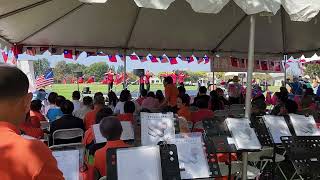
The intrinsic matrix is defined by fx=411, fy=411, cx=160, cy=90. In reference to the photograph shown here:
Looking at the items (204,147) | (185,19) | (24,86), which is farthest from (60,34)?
(24,86)

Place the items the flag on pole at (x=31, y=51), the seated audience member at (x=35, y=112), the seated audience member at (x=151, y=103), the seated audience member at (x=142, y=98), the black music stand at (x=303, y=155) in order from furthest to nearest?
the flag on pole at (x=31, y=51) → the seated audience member at (x=142, y=98) → the seated audience member at (x=151, y=103) → the seated audience member at (x=35, y=112) → the black music stand at (x=303, y=155)

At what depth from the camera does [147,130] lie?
3955 millimetres

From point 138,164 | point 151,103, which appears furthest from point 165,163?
point 151,103

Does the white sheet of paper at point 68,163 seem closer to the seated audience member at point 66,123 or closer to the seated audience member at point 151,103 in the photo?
the seated audience member at point 66,123

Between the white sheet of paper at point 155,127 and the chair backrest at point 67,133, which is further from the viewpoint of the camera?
the chair backrest at point 67,133

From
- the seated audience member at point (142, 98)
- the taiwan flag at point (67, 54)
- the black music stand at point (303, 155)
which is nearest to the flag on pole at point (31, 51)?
the taiwan flag at point (67, 54)

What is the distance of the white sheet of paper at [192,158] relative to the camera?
3247 mm

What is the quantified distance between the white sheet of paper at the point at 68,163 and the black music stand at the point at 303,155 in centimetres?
224

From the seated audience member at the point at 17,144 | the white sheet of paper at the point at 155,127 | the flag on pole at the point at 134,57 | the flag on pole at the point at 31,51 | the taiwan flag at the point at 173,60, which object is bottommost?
the white sheet of paper at the point at 155,127

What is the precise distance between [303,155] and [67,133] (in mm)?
3196

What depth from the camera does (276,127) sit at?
475cm

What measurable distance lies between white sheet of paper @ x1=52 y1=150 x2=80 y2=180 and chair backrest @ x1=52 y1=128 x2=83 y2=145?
2.81m

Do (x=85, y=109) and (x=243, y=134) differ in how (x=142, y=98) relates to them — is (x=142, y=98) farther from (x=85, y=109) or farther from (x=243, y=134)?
(x=243, y=134)

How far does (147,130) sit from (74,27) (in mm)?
5963
